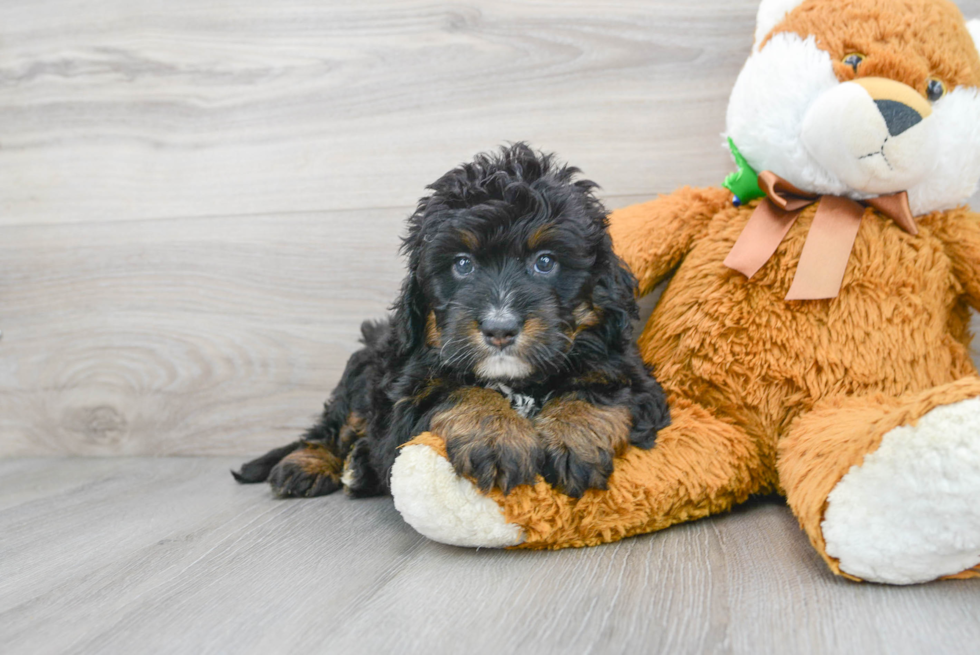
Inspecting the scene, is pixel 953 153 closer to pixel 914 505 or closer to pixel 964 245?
pixel 964 245

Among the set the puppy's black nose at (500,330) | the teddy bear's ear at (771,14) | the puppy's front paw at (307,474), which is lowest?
the puppy's front paw at (307,474)

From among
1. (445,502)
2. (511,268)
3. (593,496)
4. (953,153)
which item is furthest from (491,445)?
(953,153)

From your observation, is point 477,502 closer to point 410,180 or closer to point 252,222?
point 410,180

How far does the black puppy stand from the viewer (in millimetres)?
1487

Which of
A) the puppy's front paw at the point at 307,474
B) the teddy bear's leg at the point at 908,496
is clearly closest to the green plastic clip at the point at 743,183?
the teddy bear's leg at the point at 908,496

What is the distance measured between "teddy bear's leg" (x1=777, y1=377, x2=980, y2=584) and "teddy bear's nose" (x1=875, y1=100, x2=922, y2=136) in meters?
0.60

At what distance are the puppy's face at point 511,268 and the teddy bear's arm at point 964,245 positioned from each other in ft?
2.68

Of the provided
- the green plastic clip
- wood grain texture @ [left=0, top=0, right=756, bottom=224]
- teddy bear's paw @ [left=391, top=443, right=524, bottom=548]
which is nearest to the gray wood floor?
wood grain texture @ [left=0, top=0, right=756, bottom=224]

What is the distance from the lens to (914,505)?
1.23 metres

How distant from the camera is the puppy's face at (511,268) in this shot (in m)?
1.50

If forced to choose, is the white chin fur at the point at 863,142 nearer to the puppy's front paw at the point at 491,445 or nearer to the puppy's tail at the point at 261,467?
the puppy's front paw at the point at 491,445

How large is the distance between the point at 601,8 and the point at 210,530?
1.91 m

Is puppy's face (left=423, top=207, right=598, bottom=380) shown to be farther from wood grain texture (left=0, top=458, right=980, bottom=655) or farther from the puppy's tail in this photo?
the puppy's tail

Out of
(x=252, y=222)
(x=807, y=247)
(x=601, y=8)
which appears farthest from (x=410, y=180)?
(x=807, y=247)
